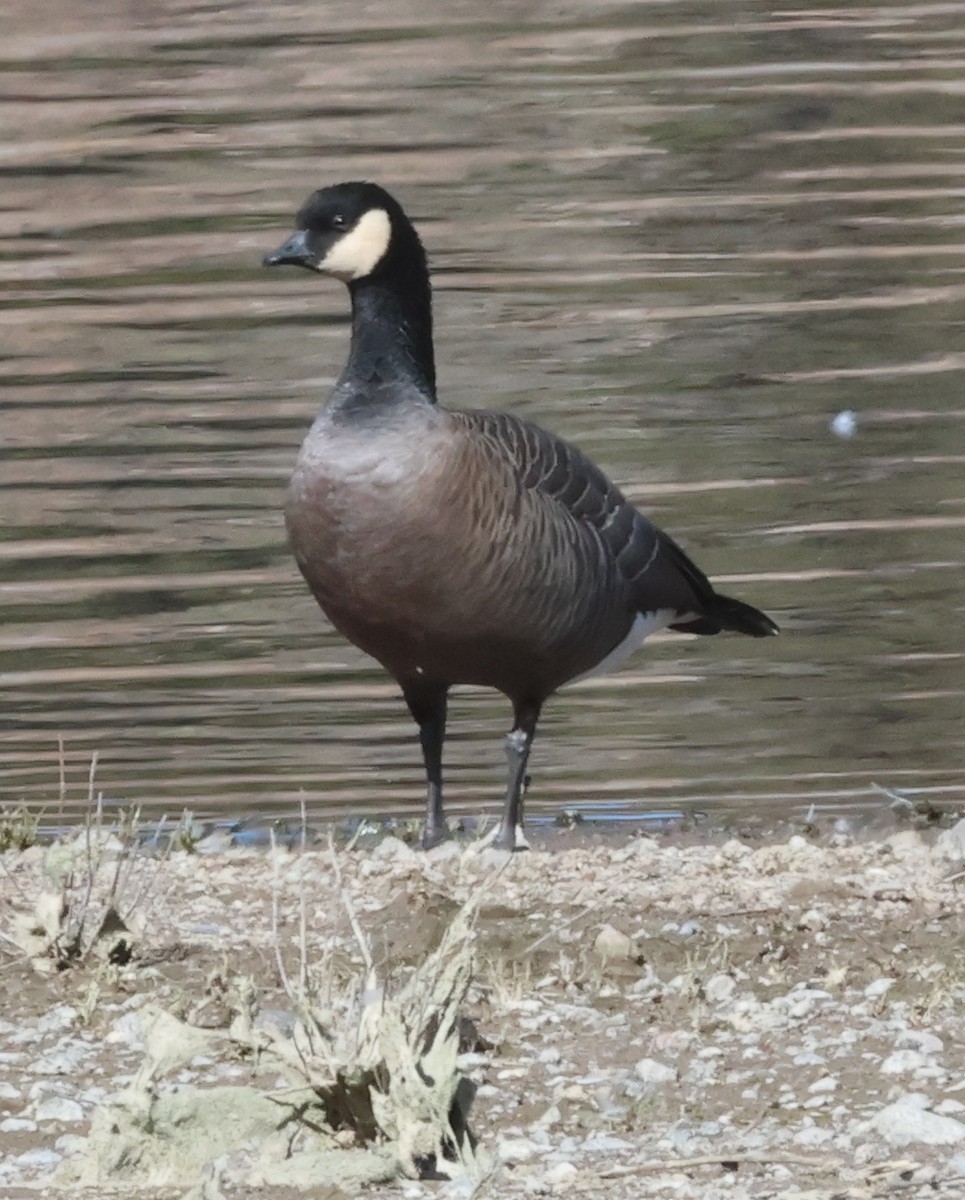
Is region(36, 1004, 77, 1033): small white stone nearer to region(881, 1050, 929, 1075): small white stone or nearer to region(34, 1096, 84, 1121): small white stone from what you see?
region(34, 1096, 84, 1121): small white stone

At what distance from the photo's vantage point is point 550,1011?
5.37 meters

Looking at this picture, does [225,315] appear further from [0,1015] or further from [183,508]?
[0,1015]

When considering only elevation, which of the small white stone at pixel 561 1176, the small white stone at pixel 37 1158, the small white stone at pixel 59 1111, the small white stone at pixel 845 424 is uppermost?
the small white stone at pixel 561 1176

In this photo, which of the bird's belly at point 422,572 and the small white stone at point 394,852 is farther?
the bird's belly at point 422,572

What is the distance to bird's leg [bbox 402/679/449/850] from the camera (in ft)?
24.4

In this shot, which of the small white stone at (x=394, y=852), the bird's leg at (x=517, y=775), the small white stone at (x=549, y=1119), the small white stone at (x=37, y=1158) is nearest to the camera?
the small white stone at (x=37, y=1158)

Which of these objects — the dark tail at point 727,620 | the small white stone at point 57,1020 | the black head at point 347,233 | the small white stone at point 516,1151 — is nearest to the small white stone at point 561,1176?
the small white stone at point 516,1151

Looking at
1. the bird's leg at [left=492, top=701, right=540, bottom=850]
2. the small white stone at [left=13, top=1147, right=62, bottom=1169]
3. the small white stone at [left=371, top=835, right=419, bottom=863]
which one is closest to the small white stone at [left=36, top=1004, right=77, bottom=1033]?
the small white stone at [left=13, top=1147, right=62, bottom=1169]

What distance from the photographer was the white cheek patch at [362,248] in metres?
7.48

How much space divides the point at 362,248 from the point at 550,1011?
282 cm

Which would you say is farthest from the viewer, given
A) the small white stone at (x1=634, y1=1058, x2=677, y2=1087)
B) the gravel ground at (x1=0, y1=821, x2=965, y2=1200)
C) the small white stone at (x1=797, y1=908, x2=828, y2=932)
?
the small white stone at (x1=797, y1=908, x2=828, y2=932)

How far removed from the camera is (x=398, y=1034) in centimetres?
456

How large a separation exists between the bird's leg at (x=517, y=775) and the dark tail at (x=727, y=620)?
3.49 ft

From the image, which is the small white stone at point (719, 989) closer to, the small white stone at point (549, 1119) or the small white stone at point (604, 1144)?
the small white stone at point (549, 1119)
